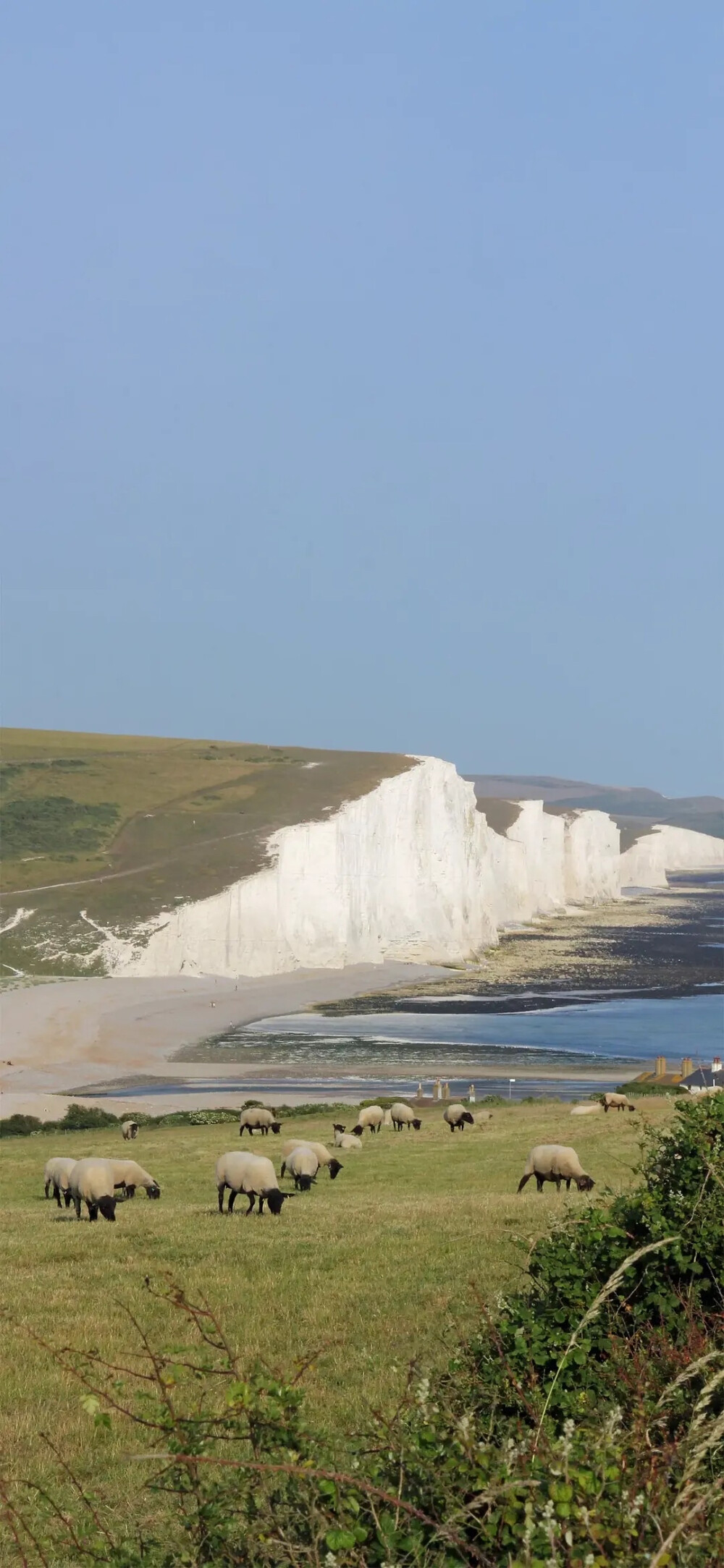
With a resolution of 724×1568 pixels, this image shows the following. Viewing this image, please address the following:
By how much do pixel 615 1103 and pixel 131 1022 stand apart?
152ft

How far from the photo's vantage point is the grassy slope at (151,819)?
106 metres

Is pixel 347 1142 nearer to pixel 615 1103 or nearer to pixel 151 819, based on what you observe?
pixel 615 1103

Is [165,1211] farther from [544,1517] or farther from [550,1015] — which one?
[550,1015]

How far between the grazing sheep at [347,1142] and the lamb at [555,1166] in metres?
10.8

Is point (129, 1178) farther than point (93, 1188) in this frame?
Yes

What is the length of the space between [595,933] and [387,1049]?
3388 inches

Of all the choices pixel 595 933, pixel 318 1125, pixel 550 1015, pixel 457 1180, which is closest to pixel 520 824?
pixel 595 933

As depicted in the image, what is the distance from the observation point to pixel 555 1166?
2258cm

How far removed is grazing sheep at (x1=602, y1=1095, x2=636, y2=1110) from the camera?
38562mm

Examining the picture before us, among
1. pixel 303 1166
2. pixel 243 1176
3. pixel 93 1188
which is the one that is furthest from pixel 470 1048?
pixel 243 1176

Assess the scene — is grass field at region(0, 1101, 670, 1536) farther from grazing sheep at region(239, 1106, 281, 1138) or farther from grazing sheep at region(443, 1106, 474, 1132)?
grazing sheep at region(239, 1106, 281, 1138)

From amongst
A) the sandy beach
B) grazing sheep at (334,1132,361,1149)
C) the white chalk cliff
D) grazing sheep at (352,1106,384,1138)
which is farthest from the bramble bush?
the white chalk cliff

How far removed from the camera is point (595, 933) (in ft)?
497

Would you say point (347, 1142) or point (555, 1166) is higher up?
point (555, 1166)
